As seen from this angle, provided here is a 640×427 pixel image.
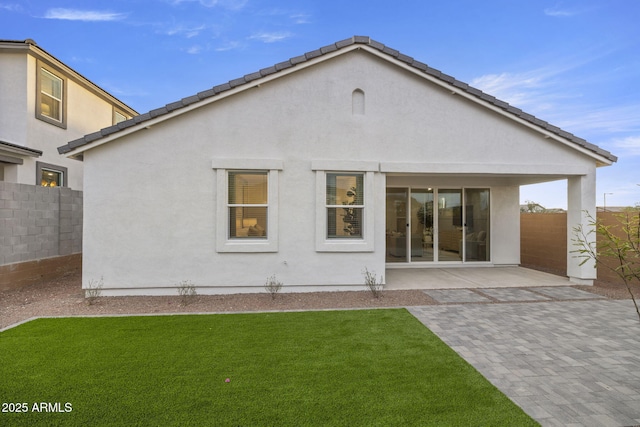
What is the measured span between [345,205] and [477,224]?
6.73m

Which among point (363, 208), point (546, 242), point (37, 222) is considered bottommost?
point (546, 242)

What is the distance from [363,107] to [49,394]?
830cm

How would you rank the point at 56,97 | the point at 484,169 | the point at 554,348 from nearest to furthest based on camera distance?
the point at 554,348
the point at 484,169
the point at 56,97

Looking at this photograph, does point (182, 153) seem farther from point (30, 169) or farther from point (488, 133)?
point (488, 133)

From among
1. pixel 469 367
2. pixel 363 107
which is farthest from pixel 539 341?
pixel 363 107

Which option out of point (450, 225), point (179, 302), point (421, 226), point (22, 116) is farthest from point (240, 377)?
point (22, 116)

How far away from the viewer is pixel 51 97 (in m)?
12.1

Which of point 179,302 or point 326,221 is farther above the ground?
point 326,221

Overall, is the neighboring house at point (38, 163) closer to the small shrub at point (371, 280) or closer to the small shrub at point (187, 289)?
the small shrub at point (187, 289)

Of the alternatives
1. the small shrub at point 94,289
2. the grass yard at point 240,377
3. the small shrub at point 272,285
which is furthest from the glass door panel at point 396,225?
the small shrub at point 94,289

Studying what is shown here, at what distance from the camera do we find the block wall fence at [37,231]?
8023 millimetres

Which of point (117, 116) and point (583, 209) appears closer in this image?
point (583, 209)

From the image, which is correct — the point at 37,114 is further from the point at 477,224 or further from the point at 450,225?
the point at 477,224

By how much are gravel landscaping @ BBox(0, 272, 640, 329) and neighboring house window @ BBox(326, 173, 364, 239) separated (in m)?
1.69
